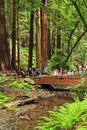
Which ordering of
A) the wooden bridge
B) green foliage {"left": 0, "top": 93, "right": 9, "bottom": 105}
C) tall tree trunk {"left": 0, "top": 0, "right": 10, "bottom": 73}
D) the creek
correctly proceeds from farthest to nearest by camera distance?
the wooden bridge, tall tree trunk {"left": 0, "top": 0, "right": 10, "bottom": 73}, green foliage {"left": 0, "top": 93, "right": 9, "bottom": 105}, the creek

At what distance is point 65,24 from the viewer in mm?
39062

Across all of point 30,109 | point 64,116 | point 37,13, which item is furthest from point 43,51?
point 64,116

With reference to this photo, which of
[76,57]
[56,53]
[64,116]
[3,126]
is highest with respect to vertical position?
[64,116]

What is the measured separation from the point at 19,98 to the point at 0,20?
31.8 ft

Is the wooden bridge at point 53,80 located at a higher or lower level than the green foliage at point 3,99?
lower

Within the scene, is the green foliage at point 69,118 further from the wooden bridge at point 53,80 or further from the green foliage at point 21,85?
the wooden bridge at point 53,80

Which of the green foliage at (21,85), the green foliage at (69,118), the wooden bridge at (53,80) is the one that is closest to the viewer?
the green foliage at (69,118)

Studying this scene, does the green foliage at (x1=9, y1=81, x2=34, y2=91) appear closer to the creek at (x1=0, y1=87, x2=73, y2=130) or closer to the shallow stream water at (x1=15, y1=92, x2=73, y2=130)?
the creek at (x1=0, y1=87, x2=73, y2=130)

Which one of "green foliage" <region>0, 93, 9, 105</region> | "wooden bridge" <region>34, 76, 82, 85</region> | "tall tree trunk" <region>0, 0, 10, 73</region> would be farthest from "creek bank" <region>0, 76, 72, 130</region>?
"tall tree trunk" <region>0, 0, 10, 73</region>

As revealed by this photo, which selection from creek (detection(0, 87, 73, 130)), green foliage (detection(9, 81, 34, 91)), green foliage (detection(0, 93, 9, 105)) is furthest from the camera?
green foliage (detection(9, 81, 34, 91))

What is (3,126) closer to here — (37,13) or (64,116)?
(64,116)

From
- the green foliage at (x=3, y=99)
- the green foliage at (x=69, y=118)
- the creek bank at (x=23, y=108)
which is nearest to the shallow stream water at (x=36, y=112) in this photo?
the creek bank at (x=23, y=108)

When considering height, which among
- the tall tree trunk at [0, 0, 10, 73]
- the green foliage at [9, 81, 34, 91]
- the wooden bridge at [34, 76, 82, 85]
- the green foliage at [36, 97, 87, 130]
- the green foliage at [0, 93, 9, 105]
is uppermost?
the green foliage at [36, 97, 87, 130]

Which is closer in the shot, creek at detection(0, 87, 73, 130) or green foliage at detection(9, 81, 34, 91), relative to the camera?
creek at detection(0, 87, 73, 130)
